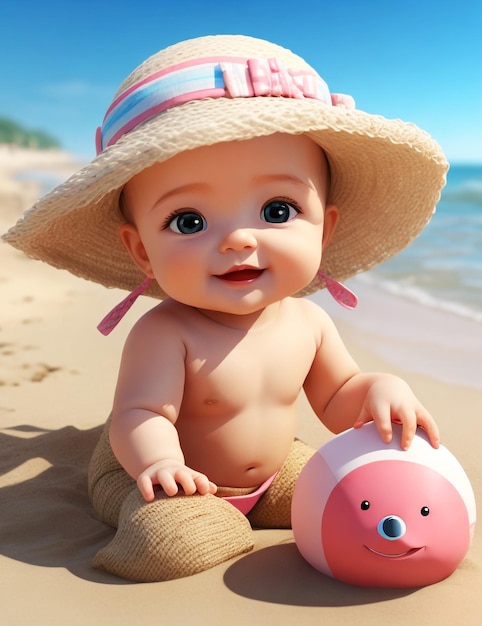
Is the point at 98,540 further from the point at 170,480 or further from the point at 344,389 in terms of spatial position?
the point at 344,389

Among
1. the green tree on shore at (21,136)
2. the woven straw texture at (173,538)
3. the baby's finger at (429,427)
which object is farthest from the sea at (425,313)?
the green tree on shore at (21,136)

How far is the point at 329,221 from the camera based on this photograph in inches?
108

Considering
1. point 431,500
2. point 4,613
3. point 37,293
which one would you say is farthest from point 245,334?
point 37,293

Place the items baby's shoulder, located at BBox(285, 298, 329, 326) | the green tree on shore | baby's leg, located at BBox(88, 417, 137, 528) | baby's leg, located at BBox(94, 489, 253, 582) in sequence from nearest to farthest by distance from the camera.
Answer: baby's leg, located at BBox(94, 489, 253, 582) → baby's leg, located at BBox(88, 417, 137, 528) → baby's shoulder, located at BBox(285, 298, 329, 326) → the green tree on shore

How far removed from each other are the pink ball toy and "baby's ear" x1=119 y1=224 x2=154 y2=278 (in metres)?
0.88

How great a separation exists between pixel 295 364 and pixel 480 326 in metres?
3.14

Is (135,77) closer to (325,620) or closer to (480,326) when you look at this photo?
(325,620)

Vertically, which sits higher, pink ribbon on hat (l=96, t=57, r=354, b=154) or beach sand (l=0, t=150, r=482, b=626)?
pink ribbon on hat (l=96, t=57, r=354, b=154)

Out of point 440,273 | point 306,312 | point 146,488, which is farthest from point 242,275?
point 440,273

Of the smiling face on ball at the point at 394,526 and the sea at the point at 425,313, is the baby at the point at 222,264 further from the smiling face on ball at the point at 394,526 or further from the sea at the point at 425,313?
the sea at the point at 425,313

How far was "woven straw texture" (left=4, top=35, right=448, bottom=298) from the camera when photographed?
2.26 m

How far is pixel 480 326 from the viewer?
549 cm

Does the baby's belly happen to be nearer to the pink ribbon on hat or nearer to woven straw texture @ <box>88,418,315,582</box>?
woven straw texture @ <box>88,418,315,582</box>

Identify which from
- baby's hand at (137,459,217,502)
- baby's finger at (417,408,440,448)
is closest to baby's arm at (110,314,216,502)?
baby's hand at (137,459,217,502)
